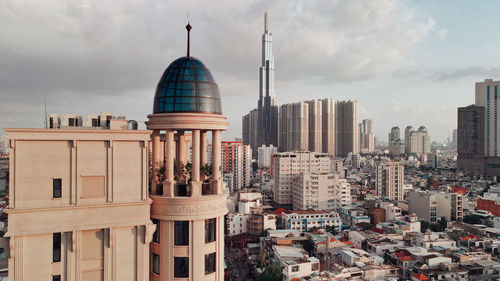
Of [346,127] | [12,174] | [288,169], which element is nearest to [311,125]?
[346,127]

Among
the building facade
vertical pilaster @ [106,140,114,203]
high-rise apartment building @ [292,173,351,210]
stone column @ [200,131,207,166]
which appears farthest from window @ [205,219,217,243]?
high-rise apartment building @ [292,173,351,210]

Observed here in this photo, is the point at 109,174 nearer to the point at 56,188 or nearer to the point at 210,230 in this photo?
the point at 56,188

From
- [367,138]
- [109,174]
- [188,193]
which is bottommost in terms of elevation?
[188,193]

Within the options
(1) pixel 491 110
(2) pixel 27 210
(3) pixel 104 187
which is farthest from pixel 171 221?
(1) pixel 491 110

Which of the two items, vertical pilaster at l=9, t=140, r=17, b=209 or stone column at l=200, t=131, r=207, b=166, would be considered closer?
vertical pilaster at l=9, t=140, r=17, b=209

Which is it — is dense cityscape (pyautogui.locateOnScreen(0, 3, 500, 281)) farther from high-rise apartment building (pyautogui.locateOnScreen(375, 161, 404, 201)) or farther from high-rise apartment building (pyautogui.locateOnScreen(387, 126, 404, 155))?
high-rise apartment building (pyautogui.locateOnScreen(387, 126, 404, 155))

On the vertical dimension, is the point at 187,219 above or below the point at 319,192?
above

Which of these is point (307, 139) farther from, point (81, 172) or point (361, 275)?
point (81, 172)
